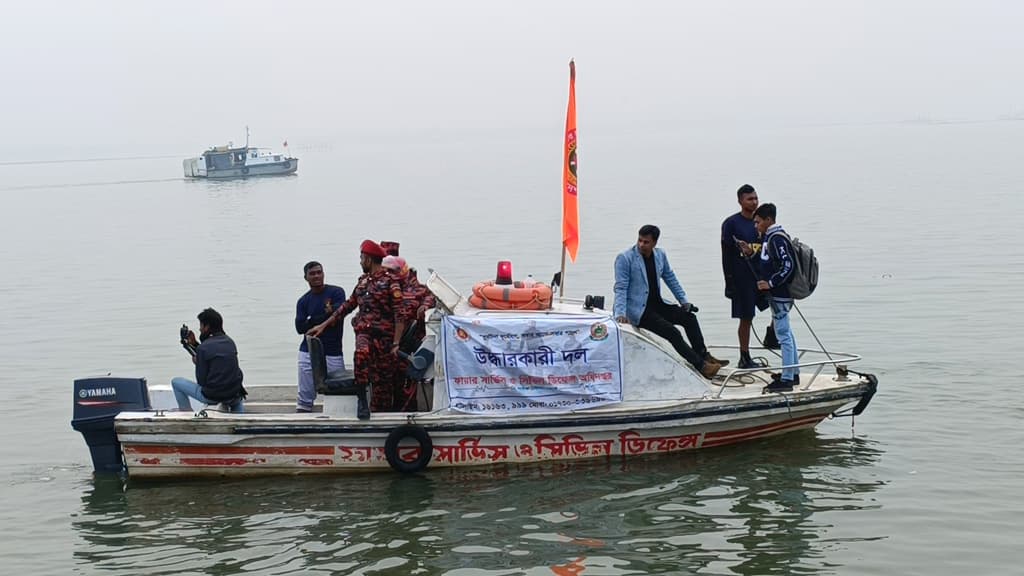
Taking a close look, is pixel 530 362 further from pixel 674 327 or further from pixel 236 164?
pixel 236 164

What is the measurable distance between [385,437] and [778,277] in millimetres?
4055

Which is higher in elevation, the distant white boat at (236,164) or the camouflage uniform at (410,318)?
the distant white boat at (236,164)

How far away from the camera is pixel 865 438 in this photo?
1213 centimetres

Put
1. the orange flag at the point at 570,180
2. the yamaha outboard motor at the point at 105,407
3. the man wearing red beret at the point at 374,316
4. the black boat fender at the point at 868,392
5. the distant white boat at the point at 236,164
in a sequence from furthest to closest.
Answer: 1. the distant white boat at the point at 236,164
2. the orange flag at the point at 570,180
3. the black boat fender at the point at 868,392
4. the yamaha outboard motor at the point at 105,407
5. the man wearing red beret at the point at 374,316

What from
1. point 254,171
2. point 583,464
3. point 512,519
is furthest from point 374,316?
point 254,171

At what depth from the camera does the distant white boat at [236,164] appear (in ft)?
289

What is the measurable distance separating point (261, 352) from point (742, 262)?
9.75m

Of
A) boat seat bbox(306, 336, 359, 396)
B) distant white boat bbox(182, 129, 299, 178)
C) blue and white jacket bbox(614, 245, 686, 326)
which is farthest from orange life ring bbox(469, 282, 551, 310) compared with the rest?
distant white boat bbox(182, 129, 299, 178)

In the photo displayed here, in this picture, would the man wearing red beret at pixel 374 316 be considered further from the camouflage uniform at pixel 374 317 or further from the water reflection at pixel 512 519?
the water reflection at pixel 512 519

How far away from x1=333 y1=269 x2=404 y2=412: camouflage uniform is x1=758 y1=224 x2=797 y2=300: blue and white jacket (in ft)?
11.6

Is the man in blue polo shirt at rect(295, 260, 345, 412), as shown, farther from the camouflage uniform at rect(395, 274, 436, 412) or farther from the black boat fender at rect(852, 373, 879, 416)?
the black boat fender at rect(852, 373, 879, 416)

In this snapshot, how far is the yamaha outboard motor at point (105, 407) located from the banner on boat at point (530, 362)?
3.02m

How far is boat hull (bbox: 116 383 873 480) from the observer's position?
1061 centimetres

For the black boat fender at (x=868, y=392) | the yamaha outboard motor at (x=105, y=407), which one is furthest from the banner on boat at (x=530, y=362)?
the yamaha outboard motor at (x=105, y=407)
